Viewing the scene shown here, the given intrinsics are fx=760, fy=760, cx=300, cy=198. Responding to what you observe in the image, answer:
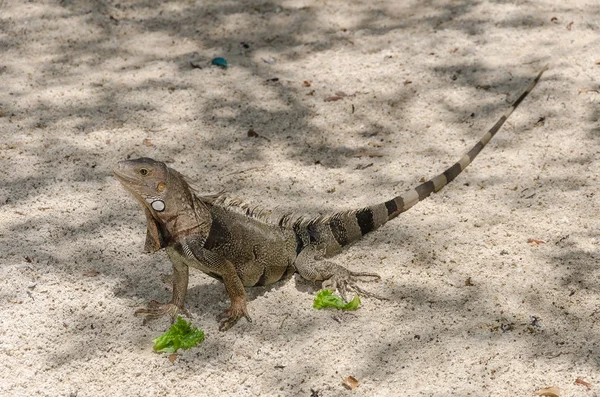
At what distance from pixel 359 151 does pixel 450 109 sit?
2.73 feet

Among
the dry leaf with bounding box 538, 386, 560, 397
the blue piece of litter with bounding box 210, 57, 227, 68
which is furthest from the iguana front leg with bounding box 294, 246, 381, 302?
the blue piece of litter with bounding box 210, 57, 227, 68

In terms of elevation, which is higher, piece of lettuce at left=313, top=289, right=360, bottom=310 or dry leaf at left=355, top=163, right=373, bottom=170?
dry leaf at left=355, top=163, right=373, bottom=170

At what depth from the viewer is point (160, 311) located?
12.3 ft

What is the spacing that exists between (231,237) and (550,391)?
164 centimetres

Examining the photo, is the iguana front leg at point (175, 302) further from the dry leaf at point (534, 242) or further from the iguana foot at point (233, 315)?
the dry leaf at point (534, 242)

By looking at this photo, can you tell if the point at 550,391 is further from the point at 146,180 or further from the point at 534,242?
the point at 146,180

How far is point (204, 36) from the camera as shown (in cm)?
659

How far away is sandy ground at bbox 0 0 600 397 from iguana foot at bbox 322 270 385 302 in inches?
2.6

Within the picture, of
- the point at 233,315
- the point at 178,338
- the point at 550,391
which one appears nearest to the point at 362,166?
the point at 233,315

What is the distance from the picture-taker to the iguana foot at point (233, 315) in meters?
3.68

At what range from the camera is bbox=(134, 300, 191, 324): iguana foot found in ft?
12.2

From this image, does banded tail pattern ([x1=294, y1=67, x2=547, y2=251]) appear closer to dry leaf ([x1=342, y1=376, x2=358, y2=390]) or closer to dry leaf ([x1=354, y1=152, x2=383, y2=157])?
dry leaf ([x1=354, y1=152, x2=383, y2=157])

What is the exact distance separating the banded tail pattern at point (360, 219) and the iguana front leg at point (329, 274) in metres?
0.14

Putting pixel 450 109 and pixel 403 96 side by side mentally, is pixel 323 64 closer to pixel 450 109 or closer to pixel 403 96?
pixel 403 96
